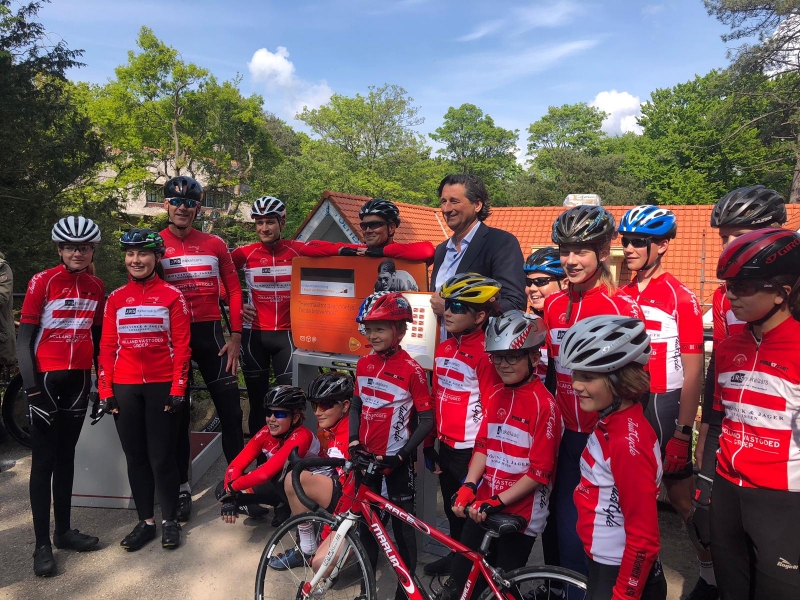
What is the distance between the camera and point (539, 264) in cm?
415

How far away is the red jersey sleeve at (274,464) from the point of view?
12.6 ft

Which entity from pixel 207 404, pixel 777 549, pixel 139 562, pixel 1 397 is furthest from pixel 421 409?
pixel 1 397

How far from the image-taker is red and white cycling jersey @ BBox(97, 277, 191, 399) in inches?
159

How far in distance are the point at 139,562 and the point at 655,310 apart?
3.88m

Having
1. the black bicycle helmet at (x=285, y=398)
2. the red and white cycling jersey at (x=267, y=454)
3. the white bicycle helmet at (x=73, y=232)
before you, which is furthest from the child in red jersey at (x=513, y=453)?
the white bicycle helmet at (x=73, y=232)

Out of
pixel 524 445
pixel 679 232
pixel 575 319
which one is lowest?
pixel 524 445

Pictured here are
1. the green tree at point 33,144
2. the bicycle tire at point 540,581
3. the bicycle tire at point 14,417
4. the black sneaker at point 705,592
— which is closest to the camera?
the bicycle tire at point 540,581

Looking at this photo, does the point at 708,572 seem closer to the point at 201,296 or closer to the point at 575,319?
the point at 575,319

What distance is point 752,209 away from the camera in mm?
3035

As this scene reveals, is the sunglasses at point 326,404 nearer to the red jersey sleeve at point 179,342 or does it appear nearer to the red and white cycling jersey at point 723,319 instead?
the red jersey sleeve at point 179,342

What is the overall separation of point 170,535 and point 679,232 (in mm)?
21948

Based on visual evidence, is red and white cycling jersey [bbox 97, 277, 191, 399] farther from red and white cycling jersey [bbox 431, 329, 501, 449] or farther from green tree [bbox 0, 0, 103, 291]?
green tree [bbox 0, 0, 103, 291]

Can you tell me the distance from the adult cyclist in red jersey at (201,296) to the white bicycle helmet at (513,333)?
2641mm

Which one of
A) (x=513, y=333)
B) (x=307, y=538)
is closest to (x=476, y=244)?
(x=513, y=333)
